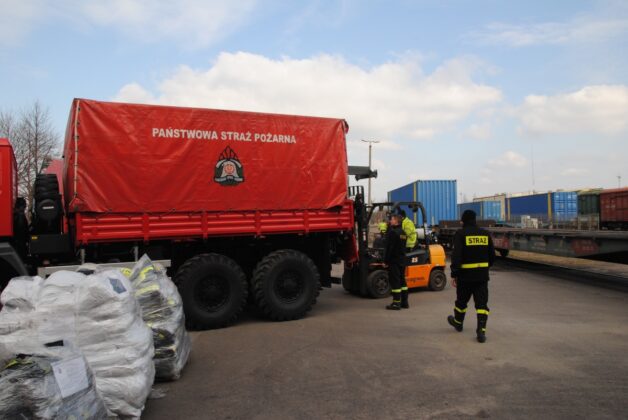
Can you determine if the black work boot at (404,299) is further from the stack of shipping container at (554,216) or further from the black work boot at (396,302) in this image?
the stack of shipping container at (554,216)

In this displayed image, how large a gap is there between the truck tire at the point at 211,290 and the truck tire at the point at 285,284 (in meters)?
0.31

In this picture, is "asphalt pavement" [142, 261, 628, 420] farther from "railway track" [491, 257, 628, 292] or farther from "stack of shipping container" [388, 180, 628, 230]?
"stack of shipping container" [388, 180, 628, 230]

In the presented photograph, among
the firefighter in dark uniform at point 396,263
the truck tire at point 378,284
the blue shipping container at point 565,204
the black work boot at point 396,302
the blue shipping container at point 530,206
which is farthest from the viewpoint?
the blue shipping container at point 530,206

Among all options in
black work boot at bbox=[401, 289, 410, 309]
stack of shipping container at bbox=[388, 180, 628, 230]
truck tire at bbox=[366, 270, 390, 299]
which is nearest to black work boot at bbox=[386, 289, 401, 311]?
black work boot at bbox=[401, 289, 410, 309]

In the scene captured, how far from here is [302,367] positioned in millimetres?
5258

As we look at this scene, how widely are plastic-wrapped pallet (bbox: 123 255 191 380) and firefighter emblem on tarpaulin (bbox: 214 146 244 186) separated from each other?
96.3 inches

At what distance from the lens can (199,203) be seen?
7.20 m

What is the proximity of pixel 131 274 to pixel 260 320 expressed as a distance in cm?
321

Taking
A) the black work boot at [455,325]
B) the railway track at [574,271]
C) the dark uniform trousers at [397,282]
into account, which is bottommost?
the railway track at [574,271]

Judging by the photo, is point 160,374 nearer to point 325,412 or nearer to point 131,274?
point 131,274

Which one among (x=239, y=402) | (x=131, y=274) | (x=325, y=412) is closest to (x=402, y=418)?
(x=325, y=412)

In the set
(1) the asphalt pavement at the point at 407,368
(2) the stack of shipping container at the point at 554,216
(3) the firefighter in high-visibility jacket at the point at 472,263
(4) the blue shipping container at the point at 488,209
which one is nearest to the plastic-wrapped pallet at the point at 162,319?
(1) the asphalt pavement at the point at 407,368

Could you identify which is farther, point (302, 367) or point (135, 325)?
point (302, 367)

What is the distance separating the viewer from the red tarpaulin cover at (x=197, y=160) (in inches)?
260
